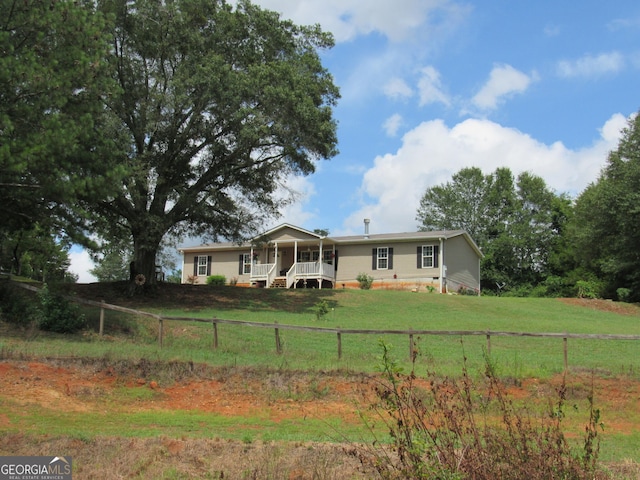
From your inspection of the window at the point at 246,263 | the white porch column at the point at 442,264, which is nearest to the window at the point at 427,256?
the white porch column at the point at 442,264

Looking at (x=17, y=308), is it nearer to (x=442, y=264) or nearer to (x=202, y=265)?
(x=442, y=264)

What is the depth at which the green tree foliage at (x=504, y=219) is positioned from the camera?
5956cm

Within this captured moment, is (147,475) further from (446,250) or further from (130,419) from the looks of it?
(446,250)

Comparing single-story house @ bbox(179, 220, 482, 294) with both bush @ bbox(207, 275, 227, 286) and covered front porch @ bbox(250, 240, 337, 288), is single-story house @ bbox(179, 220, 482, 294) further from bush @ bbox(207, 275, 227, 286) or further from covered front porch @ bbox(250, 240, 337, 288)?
bush @ bbox(207, 275, 227, 286)

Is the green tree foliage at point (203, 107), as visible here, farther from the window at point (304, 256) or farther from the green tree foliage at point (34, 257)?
the window at point (304, 256)

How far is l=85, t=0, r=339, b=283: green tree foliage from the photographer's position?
83.8 ft

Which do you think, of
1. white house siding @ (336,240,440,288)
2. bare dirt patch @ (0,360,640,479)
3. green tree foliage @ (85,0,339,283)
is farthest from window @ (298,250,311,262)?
bare dirt patch @ (0,360,640,479)

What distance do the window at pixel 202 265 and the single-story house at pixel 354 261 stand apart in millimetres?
1125

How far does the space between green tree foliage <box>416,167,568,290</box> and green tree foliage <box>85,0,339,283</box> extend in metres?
36.0

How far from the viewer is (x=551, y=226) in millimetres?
61688

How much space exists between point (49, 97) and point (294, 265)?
2527 cm

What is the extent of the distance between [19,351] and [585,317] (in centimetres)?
2581

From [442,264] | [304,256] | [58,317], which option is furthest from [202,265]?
[58,317]

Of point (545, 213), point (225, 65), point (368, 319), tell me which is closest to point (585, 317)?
point (368, 319)
